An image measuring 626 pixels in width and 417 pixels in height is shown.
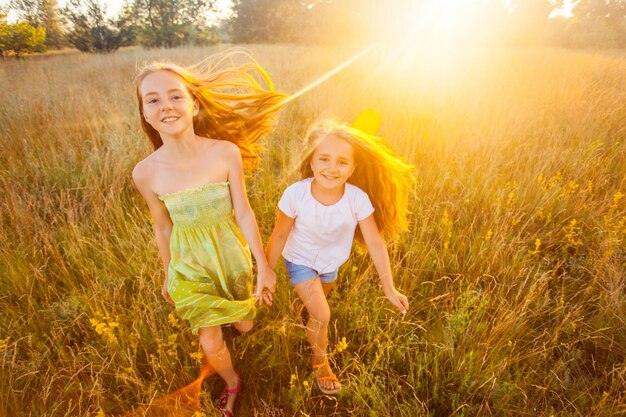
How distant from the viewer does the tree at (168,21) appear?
78.3ft

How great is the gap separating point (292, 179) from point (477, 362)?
1.93 meters

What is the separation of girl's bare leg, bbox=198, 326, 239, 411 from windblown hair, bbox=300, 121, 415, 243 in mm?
922

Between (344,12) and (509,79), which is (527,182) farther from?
(344,12)

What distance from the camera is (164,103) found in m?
1.44

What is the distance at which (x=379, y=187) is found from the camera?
1705 mm

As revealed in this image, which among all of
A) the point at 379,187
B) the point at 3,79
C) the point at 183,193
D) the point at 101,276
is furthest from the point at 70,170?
the point at 3,79

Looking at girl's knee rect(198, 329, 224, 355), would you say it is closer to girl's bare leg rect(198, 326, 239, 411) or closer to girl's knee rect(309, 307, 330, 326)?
girl's bare leg rect(198, 326, 239, 411)

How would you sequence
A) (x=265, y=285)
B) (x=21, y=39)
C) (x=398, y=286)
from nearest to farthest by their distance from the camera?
(x=265, y=285)
(x=398, y=286)
(x=21, y=39)

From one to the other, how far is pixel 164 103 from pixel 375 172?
1.04 m

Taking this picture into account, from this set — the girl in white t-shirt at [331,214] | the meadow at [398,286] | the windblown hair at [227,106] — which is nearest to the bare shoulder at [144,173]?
the windblown hair at [227,106]

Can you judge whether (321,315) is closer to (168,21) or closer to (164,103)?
(164,103)

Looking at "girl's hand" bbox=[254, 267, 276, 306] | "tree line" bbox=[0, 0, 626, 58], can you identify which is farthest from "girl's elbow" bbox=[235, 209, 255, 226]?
"tree line" bbox=[0, 0, 626, 58]

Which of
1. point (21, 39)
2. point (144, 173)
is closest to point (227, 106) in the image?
point (144, 173)

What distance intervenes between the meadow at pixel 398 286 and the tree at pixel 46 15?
23.4 m
